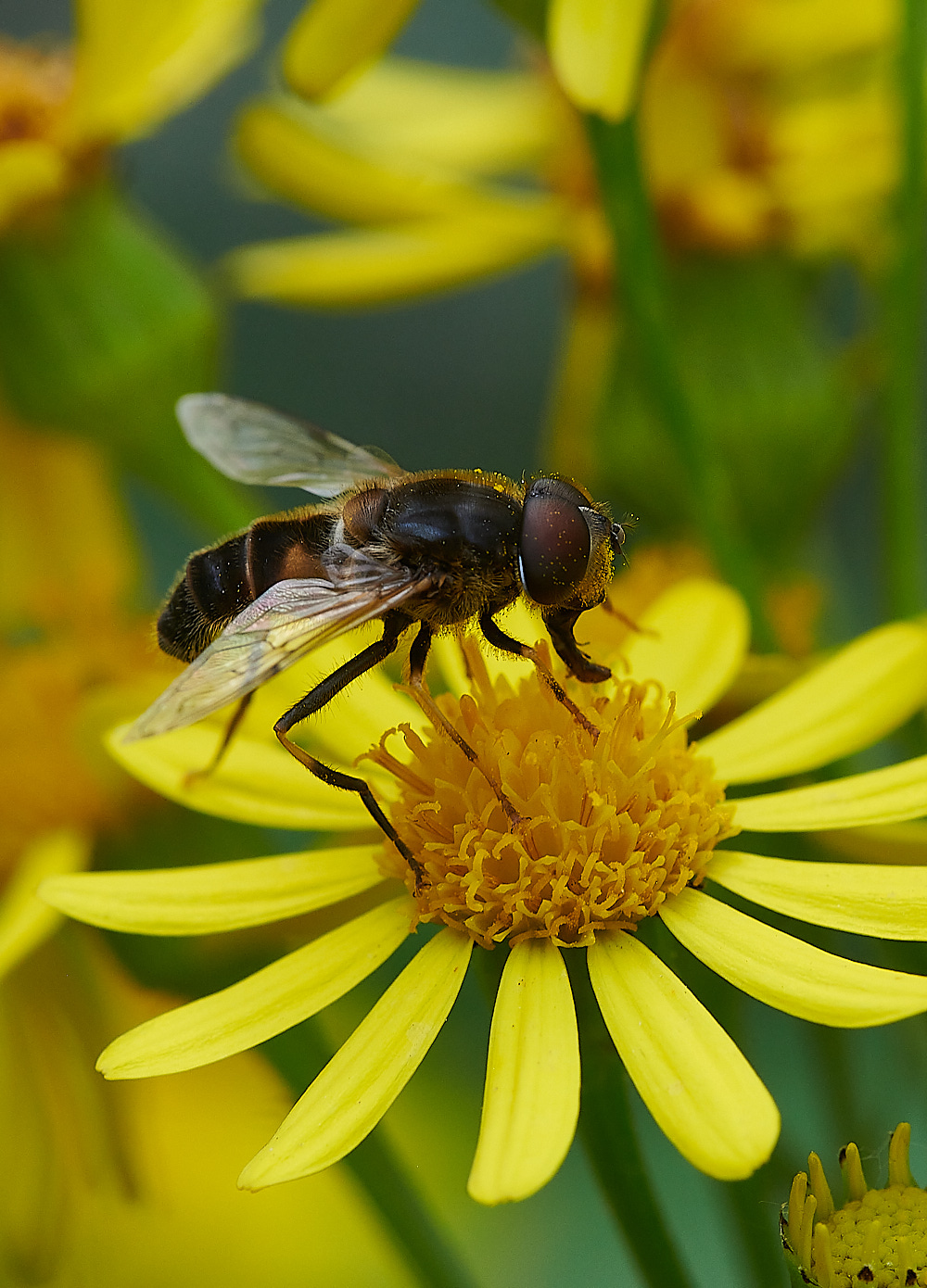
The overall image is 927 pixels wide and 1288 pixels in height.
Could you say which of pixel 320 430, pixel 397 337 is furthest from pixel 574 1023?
pixel 397 337

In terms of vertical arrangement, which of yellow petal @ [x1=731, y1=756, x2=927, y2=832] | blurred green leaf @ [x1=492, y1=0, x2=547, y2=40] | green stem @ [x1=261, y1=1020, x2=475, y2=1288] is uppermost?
blurred green leaf @ [x1=492, y1=0, x2=547, y2=40]

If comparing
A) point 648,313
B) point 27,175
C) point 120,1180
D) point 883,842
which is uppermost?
point 27,175

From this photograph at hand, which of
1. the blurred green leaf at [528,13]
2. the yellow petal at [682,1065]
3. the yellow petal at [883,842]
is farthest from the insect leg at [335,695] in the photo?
the blurred green leaf at [528,13]

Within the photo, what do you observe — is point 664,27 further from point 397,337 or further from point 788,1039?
point 397,337

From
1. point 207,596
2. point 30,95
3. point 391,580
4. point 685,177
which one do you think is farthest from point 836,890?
point 30,95

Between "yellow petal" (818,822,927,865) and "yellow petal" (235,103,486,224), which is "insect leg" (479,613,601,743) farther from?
"yellow petal" (235,103,486,224)

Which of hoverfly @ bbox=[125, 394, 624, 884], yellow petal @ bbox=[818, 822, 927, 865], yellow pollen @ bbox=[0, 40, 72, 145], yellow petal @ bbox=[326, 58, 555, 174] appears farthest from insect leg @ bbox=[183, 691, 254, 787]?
yellow petal @ bbox=[326, 58, 555, 174]

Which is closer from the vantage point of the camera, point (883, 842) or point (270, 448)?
point (883, 842)

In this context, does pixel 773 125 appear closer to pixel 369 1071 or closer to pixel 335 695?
pixel 335 695
